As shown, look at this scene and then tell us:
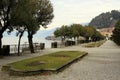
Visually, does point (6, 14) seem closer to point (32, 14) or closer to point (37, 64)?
point (32, 14)

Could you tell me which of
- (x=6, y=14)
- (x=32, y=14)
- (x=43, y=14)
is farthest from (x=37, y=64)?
(x=43, y=14)

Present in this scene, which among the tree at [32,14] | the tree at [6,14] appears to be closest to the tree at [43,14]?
the tree at [32,14]

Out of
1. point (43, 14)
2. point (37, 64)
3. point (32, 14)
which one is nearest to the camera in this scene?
point (37, 64)

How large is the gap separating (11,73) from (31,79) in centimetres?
242

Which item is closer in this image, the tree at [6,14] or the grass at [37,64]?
the grass at [37,64]

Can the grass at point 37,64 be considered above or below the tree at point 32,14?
below

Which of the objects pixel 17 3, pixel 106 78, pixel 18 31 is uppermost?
pixel 17 3

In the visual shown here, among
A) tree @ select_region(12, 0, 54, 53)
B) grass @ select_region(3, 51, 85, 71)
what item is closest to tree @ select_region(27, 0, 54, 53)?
tree @ select_region(12, 0, 54, 53)

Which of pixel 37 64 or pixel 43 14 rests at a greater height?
pixel 43 14

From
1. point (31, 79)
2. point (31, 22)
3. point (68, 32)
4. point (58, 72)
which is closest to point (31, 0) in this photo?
point (31, 22)

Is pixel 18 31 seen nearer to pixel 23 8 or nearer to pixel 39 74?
pixel 23 8

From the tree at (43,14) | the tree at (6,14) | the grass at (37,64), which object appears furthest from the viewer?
the tree at (43,14)

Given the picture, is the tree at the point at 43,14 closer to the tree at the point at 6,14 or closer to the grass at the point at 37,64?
the tree at the point at 6,14

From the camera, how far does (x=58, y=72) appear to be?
1803cm
